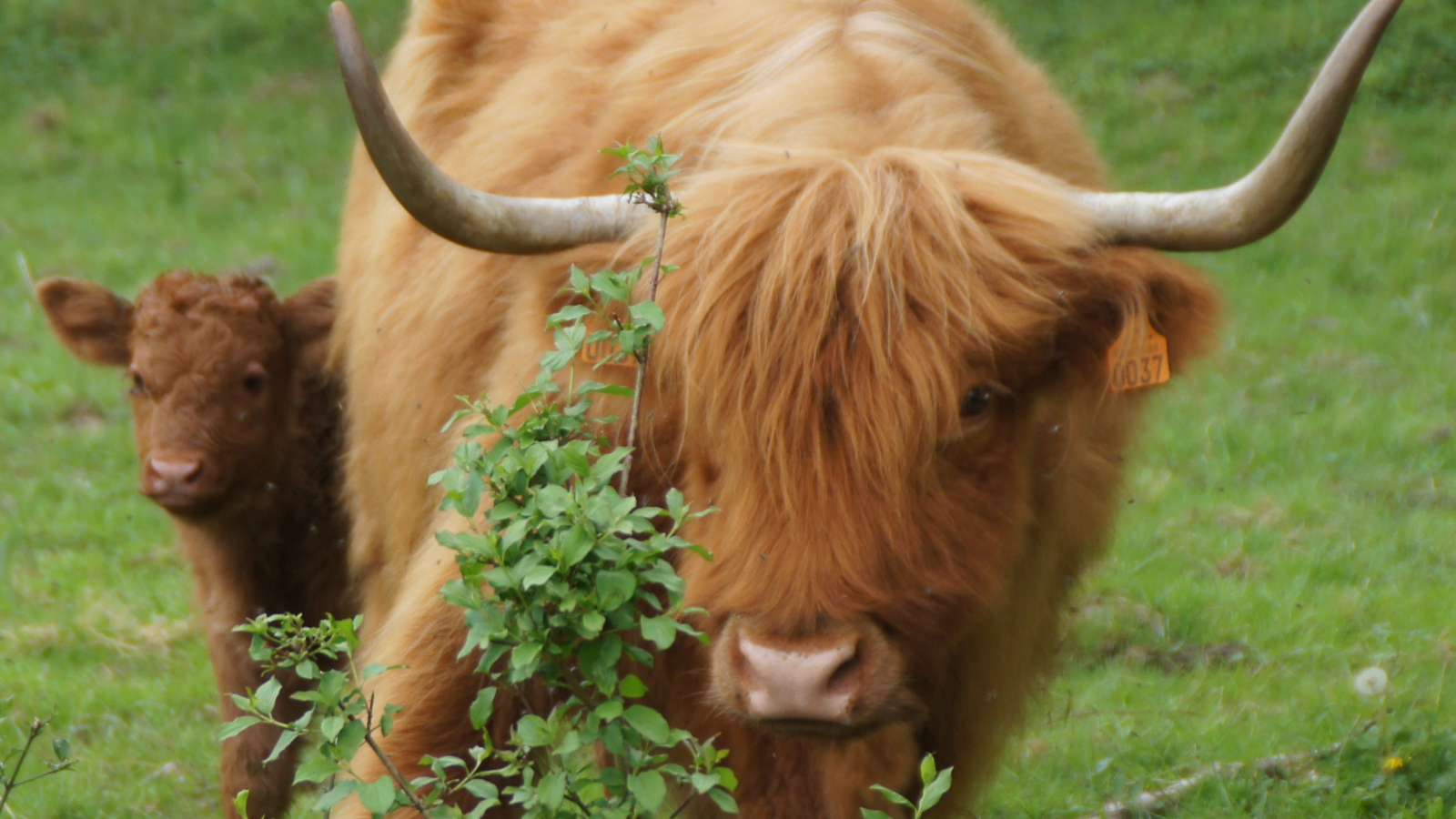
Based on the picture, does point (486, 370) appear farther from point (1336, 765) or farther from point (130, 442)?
point (130, 442)

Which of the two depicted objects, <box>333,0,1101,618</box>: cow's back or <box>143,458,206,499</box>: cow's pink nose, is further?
<box>143,458,206,499</box>: cow's pink nose

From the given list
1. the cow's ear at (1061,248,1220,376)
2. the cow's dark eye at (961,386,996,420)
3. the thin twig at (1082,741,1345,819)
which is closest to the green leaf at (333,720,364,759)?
the cow's dark eye at (961,386,996,420)

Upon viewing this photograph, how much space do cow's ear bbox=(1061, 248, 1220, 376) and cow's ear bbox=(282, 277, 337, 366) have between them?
2573 millimetres

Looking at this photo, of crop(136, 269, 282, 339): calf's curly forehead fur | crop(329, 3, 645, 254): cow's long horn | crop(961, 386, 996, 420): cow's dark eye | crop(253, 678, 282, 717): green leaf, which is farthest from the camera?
crop(136, 269, 282, 339): calf's curly forehead fur

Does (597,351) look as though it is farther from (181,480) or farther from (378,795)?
(181,480)

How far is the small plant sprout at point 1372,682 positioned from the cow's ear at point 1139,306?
1.98 meters

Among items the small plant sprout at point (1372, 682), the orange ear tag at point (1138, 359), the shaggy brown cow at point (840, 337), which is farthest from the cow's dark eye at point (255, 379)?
the small plant sprout at point (1372, 682)

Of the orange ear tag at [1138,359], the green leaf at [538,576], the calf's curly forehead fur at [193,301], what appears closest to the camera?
the green leaf at [538,576]

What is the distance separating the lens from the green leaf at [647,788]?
228cm

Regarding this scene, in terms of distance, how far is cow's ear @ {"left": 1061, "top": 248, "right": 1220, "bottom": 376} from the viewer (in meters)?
2.96

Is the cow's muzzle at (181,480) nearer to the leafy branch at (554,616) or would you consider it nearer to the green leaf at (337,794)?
the leafy branch at (554,616)

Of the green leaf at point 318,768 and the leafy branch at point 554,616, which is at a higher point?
the leafy branch at point 554,616

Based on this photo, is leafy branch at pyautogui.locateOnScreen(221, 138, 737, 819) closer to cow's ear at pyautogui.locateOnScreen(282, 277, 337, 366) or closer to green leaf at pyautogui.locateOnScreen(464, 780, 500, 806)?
green leaf at pyautogui.locateOnScreen(464, 780, 500, 806)

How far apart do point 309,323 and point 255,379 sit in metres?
0.37
